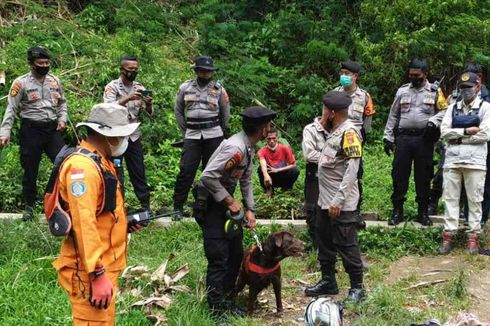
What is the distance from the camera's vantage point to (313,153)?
6.03 meters

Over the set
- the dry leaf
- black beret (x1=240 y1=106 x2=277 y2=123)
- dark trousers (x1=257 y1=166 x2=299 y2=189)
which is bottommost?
the dry leaf

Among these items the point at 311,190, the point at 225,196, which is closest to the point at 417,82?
the point at 311,190

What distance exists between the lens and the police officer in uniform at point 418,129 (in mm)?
7105

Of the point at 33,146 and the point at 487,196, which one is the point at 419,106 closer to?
the point at 487,196

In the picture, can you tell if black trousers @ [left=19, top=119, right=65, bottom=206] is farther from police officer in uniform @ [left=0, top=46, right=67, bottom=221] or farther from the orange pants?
the orange pants

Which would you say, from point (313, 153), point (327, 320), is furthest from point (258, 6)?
point (327, 320)

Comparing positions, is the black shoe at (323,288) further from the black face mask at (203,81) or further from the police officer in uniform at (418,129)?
the black face mask at (203,81)

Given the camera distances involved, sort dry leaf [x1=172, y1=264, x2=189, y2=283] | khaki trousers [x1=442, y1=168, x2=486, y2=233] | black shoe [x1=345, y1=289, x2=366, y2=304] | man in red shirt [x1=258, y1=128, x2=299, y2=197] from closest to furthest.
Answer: black shoe [x1=345, y1=289, x2=366, y2=304]
dry leaf [x1=172, y1=264, x2=189, y2=283]
khaki trousers [x1=442, y1=168, x2=486, y2=233]
man in red shirt [x1=258, y1=128, x2=299, y2=197]

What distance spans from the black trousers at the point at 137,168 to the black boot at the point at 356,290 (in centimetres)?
301

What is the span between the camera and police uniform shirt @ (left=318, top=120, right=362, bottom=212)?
521 cm

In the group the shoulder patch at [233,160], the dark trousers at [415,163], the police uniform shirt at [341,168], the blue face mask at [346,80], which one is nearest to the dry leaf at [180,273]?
the shoulder patch at [233,160]

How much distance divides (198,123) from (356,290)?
292cm

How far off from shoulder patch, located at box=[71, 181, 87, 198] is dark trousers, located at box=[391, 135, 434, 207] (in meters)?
4.95

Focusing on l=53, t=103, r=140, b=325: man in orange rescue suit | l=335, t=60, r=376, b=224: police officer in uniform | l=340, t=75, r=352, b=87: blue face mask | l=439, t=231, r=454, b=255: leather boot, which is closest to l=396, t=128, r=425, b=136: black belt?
l=335, t=60, r=376, b=224: police officer in uniform
